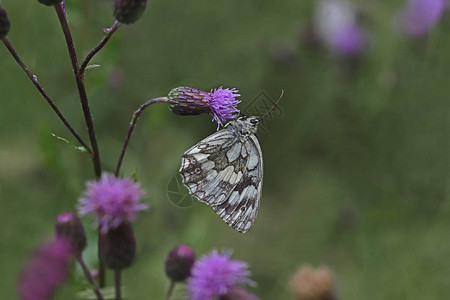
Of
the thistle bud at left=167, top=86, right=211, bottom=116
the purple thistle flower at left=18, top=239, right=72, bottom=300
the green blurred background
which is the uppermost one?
the green blurred background

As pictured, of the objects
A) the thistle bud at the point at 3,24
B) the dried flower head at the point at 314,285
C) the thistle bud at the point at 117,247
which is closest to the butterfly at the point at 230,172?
the thistle bud at the point at 117,247

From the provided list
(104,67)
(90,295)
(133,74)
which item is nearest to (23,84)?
(133,74)

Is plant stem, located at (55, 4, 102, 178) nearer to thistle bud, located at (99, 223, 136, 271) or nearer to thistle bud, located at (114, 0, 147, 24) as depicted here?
thistle bud, located at (114, 0, 147, 24)

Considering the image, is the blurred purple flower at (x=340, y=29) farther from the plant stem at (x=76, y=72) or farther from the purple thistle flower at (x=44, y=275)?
the purple thistle flower at (x=44, y=275)

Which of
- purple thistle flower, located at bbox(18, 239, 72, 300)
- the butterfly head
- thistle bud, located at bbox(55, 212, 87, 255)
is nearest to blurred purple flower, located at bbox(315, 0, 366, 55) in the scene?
the butterfly head

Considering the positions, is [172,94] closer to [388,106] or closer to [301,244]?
[301,244]

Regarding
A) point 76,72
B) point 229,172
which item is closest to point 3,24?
point 76,72

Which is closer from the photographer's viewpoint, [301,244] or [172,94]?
[172,94]
